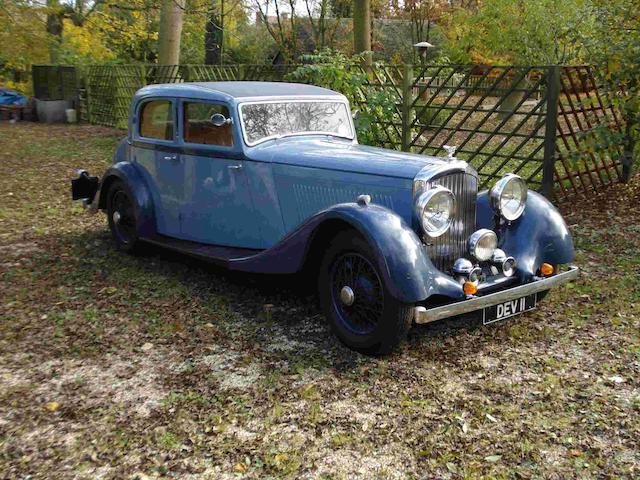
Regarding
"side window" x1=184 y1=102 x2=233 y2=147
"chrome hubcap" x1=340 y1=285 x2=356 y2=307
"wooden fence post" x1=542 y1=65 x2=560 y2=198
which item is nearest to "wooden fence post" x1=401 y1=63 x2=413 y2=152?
"wooden fence post" x1=542 y1=65 x2=560 y2=198

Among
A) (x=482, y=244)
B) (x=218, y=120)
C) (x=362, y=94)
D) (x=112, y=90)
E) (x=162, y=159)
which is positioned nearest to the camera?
(x=482, y=244)

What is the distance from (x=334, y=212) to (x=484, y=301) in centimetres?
106

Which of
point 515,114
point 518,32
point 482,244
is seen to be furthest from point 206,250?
point 518,32

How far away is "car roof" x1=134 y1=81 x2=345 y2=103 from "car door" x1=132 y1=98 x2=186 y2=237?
0.39 feet

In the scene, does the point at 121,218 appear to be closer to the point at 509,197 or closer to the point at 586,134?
the point at 509,197

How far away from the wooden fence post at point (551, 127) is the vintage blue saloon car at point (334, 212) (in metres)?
3.04

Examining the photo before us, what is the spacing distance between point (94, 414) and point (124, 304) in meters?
1.71

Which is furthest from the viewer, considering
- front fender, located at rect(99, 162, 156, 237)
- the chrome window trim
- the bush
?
the bush

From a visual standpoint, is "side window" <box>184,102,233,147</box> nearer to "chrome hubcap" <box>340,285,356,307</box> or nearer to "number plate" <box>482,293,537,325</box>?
"chrome hubcap" <box>340,285,356,307</box>

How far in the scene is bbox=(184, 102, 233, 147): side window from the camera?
205 inches

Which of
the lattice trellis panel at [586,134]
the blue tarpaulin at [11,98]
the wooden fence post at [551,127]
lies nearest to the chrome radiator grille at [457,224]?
the wooden fence post at [551,127]

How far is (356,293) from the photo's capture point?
4152 mm

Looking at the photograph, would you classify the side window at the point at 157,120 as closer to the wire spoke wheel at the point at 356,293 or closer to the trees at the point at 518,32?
the wire spoke wheel at the point at 356,293

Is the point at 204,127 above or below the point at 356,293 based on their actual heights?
above
